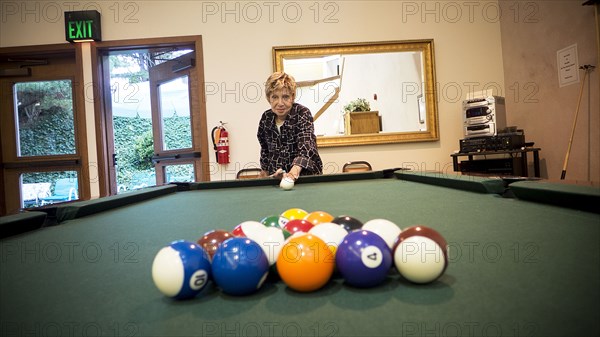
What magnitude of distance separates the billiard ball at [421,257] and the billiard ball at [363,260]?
31mm

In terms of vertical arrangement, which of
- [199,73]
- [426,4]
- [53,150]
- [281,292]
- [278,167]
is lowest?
[281,292]

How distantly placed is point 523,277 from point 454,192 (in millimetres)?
1285

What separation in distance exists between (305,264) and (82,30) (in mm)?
5216

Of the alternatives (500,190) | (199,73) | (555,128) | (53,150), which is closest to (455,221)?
(500,190)

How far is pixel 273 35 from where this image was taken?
4980mm

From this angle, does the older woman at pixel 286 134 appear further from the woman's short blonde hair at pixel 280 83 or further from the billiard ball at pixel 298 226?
the billiard ball at pixel 298 226

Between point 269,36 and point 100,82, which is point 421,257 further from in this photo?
point 100,82

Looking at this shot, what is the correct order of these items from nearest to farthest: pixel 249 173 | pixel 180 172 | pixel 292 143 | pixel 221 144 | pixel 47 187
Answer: pixel 292 143 < pixel 221 144 < pixel 249 173 < pixel 47 187 < pixel 180 172

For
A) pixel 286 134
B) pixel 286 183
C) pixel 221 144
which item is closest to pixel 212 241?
pixel 286 183

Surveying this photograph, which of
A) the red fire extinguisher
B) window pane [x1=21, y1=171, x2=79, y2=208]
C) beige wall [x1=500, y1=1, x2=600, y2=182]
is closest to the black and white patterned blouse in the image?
the red fire extinguisher

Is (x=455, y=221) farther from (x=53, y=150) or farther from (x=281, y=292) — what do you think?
(x=53, y=150)

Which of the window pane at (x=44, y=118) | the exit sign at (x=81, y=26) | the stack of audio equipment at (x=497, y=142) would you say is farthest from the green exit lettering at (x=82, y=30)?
the stack of audio equipment at (x=497, y=142)

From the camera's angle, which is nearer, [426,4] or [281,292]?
[281,292]

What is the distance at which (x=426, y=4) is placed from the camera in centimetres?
508
